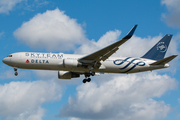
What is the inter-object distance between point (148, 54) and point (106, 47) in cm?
1151

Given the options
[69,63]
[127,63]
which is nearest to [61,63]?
[69,63]

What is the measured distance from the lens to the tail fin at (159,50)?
4281 cm

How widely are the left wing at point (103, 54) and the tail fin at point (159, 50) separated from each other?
9298 mm

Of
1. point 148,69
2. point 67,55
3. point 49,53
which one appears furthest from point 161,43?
point 49,53

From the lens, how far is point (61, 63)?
124 feet

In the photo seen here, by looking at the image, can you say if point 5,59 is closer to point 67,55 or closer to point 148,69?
point 67,55

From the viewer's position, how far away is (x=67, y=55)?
39.0 metres

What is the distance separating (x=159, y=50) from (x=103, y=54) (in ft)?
40.2

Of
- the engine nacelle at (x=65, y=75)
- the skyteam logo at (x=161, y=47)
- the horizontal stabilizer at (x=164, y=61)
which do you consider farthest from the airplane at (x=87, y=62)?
the engine nacelle at (x=65, y=75)

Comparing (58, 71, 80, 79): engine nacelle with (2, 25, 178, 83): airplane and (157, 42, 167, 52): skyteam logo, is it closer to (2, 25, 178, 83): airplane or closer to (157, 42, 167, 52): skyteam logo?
(2, 25, 178, 83): airplane

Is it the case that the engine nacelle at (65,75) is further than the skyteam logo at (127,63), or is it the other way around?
the engine nacelle at (65,75)

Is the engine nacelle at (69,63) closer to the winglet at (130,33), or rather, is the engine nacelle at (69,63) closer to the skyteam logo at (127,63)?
the skyteam logo at (127,63)

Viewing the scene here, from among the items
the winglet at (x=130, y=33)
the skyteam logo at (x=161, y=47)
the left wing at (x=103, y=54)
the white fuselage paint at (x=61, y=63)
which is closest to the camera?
the winglet at (x=130, y=33)

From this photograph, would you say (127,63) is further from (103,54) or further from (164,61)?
(164,61)
